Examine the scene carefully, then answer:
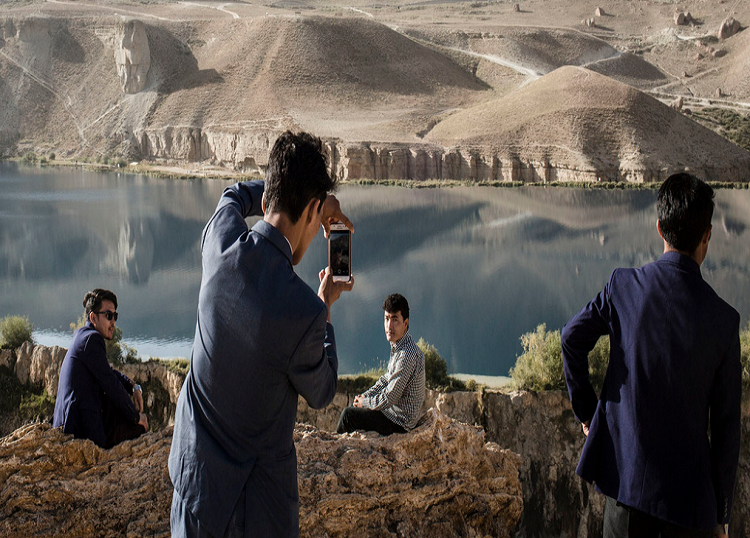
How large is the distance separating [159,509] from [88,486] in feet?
1.09

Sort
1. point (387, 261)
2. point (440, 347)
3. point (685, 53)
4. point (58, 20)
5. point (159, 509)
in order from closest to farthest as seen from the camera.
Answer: point (159, 509), point (440, 347), point (387, 261), point (58, 20), point (685, 53)

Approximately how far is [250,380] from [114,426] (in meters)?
1.86

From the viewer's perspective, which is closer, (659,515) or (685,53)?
(659,515)

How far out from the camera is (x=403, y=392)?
3.83 meters

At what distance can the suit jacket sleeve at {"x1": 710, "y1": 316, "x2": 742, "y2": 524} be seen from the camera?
247cm

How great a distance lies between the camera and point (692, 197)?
254 cm

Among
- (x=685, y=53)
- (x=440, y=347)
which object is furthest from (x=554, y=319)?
(x=685, y=53)

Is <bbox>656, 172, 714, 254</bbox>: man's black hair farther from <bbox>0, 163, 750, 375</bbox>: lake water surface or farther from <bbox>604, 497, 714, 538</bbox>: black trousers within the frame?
<bbox>0, 163, 750, 375</bbox>: lake water surface

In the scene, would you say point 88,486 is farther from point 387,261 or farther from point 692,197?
point 387,261

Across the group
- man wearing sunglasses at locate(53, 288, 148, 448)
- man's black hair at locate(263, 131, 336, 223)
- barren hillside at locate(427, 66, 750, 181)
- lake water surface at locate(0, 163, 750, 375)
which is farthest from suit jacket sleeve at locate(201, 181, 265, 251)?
barren hillside at locate(427, 66, 750, 181)

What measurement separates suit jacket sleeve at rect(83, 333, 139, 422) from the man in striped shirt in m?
1.07

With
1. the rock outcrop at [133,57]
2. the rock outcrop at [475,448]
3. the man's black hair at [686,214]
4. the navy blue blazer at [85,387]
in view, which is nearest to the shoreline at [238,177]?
the rock outcrop at [133,57]

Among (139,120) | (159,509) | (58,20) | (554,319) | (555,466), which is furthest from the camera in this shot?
(58,20)

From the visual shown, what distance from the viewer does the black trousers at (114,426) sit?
3617mm
